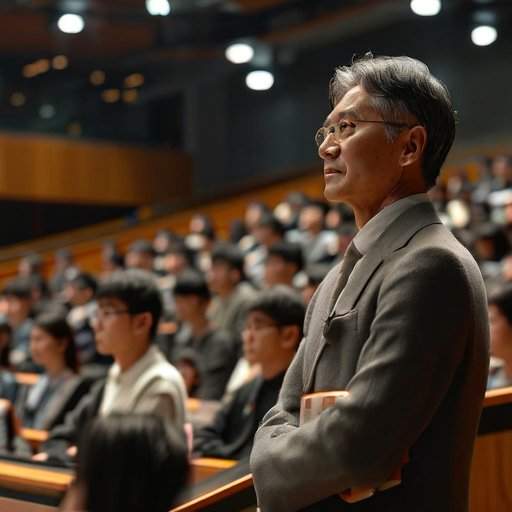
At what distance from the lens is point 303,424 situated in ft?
3.72

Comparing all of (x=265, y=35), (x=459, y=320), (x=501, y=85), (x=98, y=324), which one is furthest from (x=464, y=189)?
(x=459, y=320)

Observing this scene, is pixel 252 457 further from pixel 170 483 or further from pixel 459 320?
pixel 459 320

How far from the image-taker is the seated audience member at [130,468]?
43.6 inches

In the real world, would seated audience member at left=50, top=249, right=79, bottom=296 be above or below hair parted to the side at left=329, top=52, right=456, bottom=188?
below

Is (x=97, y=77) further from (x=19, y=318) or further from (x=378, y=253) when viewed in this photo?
(x=378, y=253)

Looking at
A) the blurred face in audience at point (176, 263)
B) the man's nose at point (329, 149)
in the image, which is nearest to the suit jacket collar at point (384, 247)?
the man's nose at point (329, 149)

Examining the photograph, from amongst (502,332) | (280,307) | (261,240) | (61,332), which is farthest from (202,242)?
(502,332)

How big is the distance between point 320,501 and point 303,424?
88mm

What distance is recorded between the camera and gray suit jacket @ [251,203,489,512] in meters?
1.07

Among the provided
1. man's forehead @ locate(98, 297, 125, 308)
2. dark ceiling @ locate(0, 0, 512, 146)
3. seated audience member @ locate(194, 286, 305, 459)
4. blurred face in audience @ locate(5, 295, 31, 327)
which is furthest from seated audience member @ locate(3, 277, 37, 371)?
dark ceiling @ locate(0, 0, 512, 146)

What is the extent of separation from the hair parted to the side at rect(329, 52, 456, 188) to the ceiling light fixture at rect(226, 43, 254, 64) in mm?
8393

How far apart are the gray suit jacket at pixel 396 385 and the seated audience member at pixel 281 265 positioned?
3.65 metres

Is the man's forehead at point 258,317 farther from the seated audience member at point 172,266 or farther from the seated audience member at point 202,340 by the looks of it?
the seated audience member at point 172,266

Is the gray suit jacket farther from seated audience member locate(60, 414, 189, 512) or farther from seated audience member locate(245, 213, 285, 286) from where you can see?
seated audience member locate(245, 213, 285, 286)
